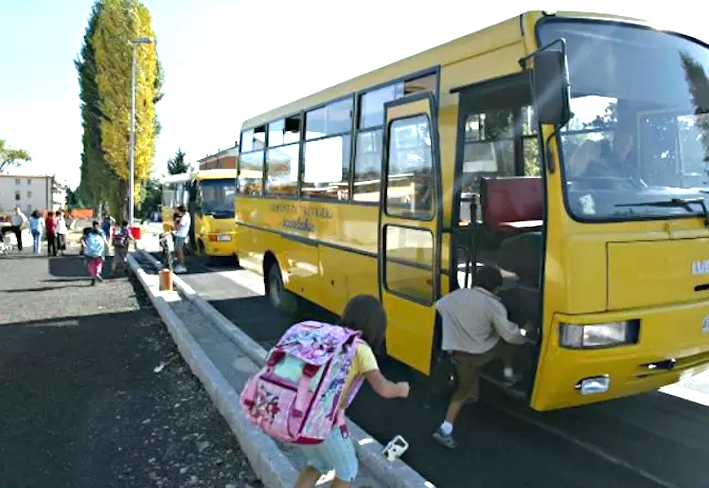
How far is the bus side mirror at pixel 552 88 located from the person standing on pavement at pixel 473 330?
1249 millimetres

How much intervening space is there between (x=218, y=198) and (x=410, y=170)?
13.0m

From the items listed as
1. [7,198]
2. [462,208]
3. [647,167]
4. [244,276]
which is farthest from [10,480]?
[7,198]

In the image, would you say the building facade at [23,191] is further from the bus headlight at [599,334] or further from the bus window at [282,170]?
the bus headlight at [599,334]

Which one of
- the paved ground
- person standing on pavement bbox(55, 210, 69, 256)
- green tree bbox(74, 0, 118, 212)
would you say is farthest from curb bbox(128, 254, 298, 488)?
green tree bbox(74, 0, 118, 212)

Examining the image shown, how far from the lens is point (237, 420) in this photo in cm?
462

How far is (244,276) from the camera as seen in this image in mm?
14914

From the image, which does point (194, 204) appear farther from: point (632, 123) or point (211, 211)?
point (632, 123)

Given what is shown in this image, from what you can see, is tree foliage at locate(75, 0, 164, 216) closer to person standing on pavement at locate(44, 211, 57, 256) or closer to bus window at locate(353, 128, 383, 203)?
person standing on pavement at locate(44, 211, 57, 256)

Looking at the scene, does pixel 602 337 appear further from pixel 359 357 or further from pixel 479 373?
pixel 359 357

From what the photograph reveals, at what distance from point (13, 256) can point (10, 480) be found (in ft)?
63.9

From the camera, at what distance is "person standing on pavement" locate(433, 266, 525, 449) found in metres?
4.22

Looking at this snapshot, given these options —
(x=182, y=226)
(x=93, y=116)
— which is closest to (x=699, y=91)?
(x=182, y=226)

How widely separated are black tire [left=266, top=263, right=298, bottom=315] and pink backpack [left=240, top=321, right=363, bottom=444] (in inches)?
249

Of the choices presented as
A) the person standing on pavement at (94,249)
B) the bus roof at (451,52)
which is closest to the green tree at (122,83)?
the person standing on pavement at (94,249)
